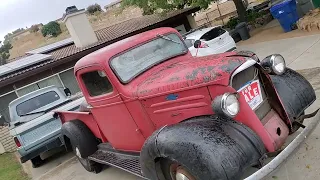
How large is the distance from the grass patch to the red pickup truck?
3.72 m

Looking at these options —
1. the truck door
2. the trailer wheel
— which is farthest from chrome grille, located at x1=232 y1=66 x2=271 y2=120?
the truck door

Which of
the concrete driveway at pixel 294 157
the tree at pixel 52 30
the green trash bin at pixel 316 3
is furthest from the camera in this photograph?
the tree at pixel 52 30

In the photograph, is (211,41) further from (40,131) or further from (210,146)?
(210,146)

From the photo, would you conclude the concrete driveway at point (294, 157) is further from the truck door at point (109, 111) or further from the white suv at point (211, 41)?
the white suv at point (211, 41)

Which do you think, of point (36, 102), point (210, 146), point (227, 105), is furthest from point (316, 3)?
point (210, 146)

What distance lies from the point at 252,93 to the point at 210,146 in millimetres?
1002

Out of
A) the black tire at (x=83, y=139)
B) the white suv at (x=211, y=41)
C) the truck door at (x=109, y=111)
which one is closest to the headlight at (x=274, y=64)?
the truck door at (x=109, y=111)

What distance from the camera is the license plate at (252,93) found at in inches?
146

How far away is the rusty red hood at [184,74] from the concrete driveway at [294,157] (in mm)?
1288

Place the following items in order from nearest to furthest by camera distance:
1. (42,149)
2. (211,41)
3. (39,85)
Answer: (42,149), (211,41), (39,85)

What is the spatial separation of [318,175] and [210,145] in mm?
1421

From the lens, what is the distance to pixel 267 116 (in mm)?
3969

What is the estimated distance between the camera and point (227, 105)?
3.28m

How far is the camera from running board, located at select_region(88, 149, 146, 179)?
14.6ft
